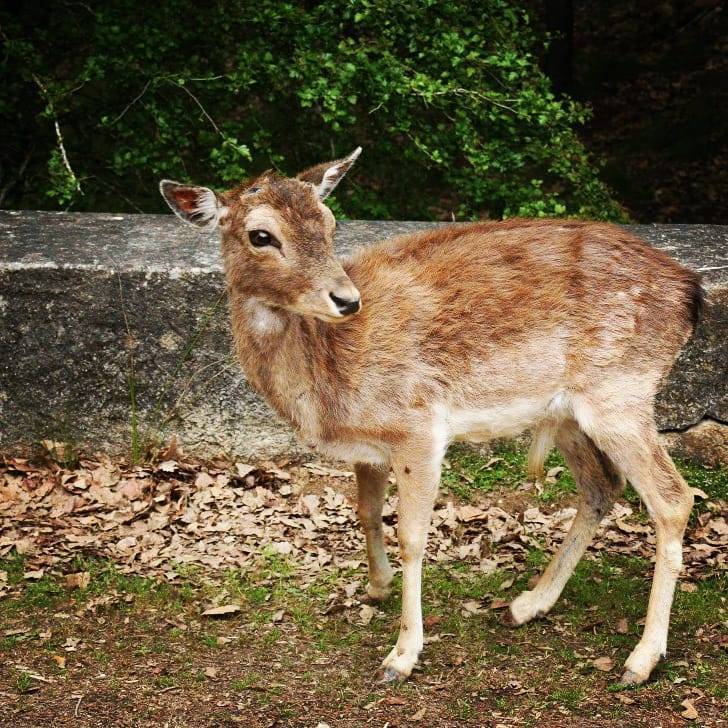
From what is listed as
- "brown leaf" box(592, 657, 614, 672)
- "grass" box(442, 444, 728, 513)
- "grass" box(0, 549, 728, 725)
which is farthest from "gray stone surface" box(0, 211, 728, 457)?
"brown leaf" box(592, 657, 614, 672)

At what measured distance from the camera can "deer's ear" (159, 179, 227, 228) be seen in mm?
5078

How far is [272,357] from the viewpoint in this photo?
5.21 m

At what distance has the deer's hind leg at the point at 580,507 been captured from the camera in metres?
5.67

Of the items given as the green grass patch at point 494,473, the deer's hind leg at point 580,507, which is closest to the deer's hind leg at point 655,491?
the deer's hind leg at point 580,507

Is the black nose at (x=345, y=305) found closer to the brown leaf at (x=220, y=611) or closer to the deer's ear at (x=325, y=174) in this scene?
the deer's ear at (x=325, y=174)

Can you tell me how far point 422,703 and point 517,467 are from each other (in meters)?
2.28

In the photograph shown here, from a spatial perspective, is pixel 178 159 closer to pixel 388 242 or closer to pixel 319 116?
pixel 319 116

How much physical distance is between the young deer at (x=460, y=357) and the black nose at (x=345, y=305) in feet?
1.26

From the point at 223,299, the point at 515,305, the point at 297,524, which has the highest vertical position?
the point at 515,305

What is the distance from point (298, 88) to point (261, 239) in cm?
375

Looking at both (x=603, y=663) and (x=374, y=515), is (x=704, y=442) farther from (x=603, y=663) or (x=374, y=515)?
(x=374, y=515)

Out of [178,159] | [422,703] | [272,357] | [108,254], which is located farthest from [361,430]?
[178,159]

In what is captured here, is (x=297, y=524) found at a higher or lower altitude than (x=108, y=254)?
lower

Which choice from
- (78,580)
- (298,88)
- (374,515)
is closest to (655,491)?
(374,515)
